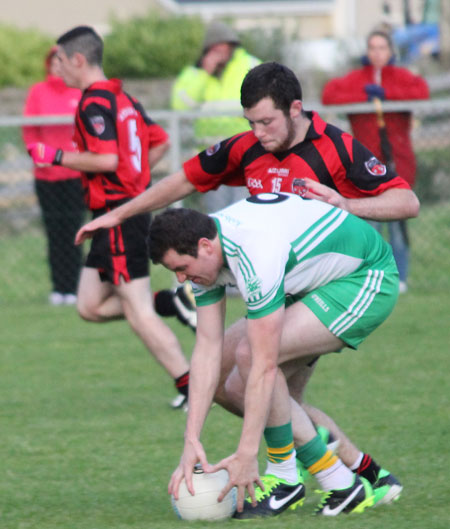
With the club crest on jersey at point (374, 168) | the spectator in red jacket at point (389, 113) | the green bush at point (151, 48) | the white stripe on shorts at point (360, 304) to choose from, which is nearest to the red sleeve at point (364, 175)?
the club crest on jersey at point (374, 168)

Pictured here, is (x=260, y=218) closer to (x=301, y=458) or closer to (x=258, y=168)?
(x=258, y=168)

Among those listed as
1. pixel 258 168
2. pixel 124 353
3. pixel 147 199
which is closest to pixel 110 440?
A: pixel 147 199

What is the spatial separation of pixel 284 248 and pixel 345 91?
6.54 meters

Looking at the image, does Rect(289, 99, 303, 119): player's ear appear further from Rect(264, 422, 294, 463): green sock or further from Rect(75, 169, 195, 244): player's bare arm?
Rect(264, 422, 294, 463): green sock

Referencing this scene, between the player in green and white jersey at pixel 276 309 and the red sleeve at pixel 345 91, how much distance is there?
596cm

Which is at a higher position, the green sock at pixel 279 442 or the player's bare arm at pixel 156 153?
the player's bare arm at pixel 156 153

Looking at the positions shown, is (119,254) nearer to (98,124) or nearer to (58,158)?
(58,158)

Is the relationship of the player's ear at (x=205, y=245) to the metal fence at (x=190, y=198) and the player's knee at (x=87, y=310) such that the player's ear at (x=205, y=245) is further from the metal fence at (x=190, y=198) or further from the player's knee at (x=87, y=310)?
the metal fence at (x=190, y=198)

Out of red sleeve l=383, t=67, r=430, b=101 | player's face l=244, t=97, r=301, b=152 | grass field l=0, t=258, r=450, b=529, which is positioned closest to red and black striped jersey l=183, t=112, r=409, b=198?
player's face l=244, t=97, r=301, b=152

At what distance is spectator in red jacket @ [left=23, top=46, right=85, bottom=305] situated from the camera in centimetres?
1062

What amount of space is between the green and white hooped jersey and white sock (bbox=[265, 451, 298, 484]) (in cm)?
68

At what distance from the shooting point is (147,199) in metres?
5.32

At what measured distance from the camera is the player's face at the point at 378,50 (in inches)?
399

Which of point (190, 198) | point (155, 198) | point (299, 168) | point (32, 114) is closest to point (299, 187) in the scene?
point (299, 168)
